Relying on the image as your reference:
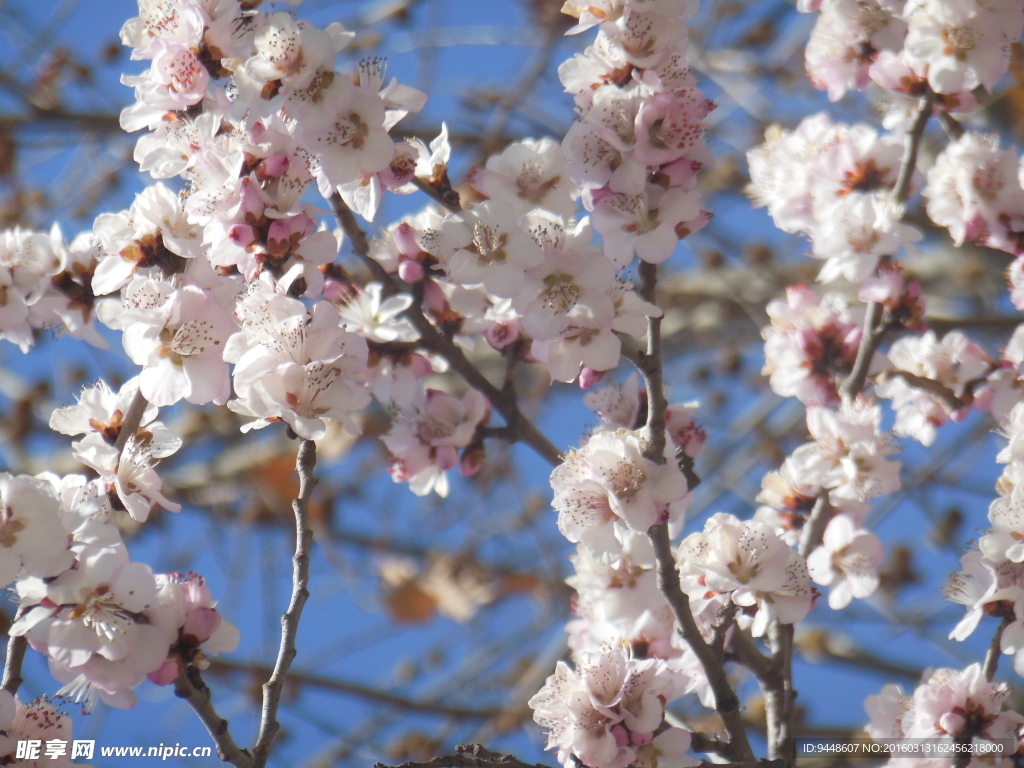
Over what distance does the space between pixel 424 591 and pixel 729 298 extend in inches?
70.3

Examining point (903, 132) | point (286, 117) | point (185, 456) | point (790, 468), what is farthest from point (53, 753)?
point (185, 456)

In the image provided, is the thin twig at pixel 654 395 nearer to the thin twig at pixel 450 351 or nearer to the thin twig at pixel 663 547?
the thin twig at pixel 663 547

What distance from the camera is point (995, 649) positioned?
1309mm

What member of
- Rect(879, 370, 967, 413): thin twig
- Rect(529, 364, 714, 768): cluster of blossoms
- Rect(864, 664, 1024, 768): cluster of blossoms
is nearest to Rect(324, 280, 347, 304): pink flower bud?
Rect(529, 364, 714, 768): cluster of blossoms

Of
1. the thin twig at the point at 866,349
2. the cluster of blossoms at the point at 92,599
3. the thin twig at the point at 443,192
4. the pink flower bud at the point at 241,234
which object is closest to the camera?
the cluster of blossoms at the point at 92,599

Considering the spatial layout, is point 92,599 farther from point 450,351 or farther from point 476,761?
point 450,351

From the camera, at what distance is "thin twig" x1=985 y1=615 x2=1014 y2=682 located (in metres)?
1.29

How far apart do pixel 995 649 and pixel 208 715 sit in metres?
0.99

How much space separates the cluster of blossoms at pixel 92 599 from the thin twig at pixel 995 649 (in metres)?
0.96

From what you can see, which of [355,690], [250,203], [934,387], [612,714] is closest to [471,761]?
[612,714]

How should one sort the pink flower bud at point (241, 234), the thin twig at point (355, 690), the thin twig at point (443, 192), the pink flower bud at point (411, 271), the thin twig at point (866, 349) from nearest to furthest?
the pink flower bud at point (241, 234), the thin twig at point (443, 192), the pink flower bud at point (411, 271), the thin twig at point (866, 349), the thin twig at point (355, 690)

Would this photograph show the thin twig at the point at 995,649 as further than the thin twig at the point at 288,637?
Yes

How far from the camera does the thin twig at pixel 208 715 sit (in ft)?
3.32

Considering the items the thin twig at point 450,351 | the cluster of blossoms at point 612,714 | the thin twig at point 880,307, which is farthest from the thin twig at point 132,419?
the thin twig at point 880,307
